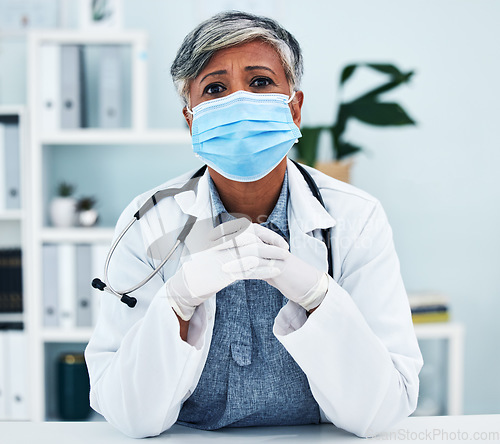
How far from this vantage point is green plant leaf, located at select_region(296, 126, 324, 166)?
2.03 meters

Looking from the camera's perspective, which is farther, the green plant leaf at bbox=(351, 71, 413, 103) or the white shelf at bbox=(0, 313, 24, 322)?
the white shelf at bbox=(0, 313, 24, 322)

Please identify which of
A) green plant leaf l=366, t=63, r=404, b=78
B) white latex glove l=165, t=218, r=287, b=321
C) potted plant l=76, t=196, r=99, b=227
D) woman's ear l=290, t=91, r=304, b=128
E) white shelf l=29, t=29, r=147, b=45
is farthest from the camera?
potted plant l=76, t=196, r=99, b=227

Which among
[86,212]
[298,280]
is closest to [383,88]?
[86,212]

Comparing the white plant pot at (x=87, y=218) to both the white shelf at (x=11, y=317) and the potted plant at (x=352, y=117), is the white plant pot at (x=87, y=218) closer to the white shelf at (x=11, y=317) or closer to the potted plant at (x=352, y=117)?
the white shelf at (x=11, y=317)

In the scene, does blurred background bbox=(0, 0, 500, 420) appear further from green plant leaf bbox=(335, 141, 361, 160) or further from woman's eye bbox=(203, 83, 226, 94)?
woman's eye bbox=(203, 83, 226, 94)

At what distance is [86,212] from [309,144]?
929 mm

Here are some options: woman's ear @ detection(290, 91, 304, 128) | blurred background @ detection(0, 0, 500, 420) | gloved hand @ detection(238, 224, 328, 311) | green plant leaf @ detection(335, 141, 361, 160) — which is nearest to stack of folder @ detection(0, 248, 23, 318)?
blurred background @ detection(0, 0, 500, 420)

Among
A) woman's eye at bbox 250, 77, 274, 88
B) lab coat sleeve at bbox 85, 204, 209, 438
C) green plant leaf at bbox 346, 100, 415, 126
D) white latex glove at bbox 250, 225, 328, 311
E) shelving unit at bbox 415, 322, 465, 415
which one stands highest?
green plant leaf at bbox 346, 100, 415, 126

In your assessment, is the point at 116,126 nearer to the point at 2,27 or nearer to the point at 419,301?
the point at 2,27

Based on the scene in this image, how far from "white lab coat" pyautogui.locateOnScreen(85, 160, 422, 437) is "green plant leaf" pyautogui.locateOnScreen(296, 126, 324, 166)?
1.04m

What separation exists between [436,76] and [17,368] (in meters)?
2.11

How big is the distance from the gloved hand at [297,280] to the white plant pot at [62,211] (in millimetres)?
1508

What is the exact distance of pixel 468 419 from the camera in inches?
34.8

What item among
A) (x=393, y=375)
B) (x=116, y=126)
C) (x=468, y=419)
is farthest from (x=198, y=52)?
(x=116, y=126)
